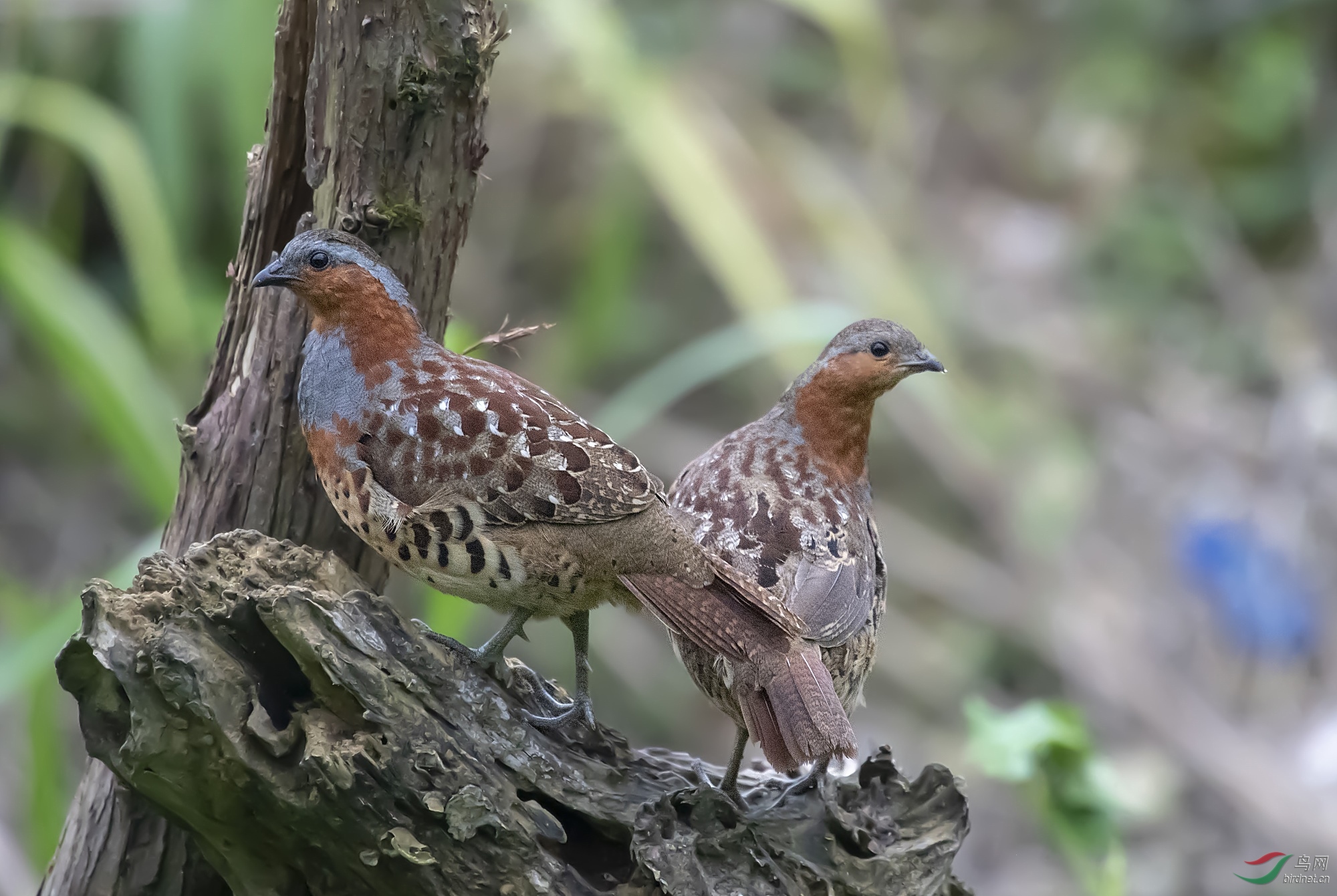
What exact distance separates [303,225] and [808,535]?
4.26 ft

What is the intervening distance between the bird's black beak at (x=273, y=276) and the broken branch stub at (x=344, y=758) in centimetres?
49

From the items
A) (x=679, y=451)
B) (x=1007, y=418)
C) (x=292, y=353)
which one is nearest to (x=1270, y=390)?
(x=1007, y=418)

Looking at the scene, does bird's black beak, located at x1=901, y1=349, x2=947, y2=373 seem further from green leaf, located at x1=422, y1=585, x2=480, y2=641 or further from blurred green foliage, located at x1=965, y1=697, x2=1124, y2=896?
green leaf, located at x1=422, y1=585, x2=480, y2=641

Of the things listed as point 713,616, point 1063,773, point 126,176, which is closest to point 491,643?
point 713,616

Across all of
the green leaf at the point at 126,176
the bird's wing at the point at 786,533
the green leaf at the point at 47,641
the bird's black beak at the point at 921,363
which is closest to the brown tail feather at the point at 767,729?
the bird's wing at the point at 786,533

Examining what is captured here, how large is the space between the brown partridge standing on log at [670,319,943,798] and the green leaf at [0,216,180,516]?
5.20 ft

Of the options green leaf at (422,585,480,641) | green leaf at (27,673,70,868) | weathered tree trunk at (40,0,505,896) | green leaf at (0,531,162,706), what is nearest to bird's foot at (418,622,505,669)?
weathered tree trunk at (40,0,505,896)

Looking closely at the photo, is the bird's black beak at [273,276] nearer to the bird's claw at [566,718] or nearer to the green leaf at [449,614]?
the bird's claw at [566,718]

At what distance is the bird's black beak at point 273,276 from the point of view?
2.47m

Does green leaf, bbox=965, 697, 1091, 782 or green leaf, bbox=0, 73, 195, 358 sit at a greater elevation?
green leaf, bbox=0, 73, 195, 358

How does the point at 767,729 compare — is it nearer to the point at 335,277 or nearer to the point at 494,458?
the point at 494,458

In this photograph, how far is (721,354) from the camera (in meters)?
4.11

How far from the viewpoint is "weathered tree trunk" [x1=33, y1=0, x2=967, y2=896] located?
2.26 m

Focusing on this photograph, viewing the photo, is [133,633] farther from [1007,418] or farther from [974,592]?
[1007,418]
